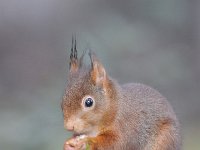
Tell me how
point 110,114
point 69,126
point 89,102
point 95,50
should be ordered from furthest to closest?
point 95,50
point 110,114
point 89,102
point 69,126

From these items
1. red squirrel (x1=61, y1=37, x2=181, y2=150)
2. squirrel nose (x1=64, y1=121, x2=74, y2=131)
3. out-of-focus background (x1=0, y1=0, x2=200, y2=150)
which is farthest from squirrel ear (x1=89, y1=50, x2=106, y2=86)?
out-of-focus background (x1=0, y1=0, x2=200, y2=150)

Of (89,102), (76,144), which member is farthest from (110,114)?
(76,144)

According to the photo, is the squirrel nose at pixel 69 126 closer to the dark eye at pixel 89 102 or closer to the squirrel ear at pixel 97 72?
the dark eye at pixel 89 102

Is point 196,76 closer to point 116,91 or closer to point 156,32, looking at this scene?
point 156,32

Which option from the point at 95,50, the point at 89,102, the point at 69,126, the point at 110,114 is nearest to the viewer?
the point at 69,126

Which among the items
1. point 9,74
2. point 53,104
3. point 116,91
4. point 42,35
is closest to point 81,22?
point 42,35

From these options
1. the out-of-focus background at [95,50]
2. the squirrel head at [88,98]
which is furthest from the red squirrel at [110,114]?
the out-of-focus background at [95,50]

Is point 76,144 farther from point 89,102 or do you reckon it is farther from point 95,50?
point 95,50
